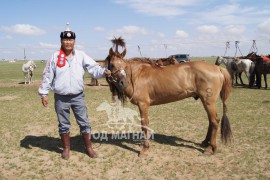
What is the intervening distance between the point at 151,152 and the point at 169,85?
1.30 metres

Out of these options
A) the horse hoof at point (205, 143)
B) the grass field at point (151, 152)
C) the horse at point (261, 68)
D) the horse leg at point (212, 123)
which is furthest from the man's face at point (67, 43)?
the horse at point (261, 68)

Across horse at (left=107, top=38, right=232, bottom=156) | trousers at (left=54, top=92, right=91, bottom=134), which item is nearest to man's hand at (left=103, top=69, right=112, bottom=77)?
horse at (left=107, top=38, right=232, bottom=156)

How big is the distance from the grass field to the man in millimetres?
645

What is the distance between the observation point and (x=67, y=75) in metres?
4.40

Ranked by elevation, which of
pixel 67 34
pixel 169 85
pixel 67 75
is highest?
pixel 67 34

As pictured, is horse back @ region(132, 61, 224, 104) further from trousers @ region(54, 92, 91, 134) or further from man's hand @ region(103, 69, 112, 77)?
trousers @ region(54, 92, 91, 134)

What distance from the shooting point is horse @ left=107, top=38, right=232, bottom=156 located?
15.6 feet

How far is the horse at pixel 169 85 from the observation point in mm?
4762

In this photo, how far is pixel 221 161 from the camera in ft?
14.9

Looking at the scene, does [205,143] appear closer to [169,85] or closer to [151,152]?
[151,152]

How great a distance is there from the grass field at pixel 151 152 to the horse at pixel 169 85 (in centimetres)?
38

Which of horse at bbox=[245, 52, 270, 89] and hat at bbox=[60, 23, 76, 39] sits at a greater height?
hat at bbox=[60, 23, 76, 39]

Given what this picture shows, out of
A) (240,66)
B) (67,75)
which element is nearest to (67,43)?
(67,75)

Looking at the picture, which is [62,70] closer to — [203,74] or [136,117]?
[203,74]
